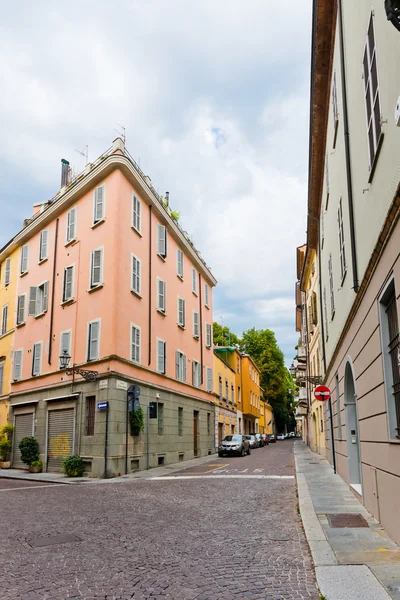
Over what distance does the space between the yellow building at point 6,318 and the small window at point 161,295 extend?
25.9 ft

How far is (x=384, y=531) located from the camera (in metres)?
7.00

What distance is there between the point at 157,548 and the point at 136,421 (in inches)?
549

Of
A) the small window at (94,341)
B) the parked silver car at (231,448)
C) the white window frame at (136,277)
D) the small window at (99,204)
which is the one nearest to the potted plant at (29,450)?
the small window at (94,341)

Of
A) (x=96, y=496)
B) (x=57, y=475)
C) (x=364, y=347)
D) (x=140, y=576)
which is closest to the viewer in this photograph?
(x=140, y=576)

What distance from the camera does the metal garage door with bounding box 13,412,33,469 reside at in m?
23.3

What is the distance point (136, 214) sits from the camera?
76.4 ft

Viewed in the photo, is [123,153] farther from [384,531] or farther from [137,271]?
[384,531]

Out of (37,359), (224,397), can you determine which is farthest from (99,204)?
(224,397)

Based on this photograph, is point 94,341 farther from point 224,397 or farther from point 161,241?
point 224,397

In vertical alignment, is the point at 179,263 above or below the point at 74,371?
above

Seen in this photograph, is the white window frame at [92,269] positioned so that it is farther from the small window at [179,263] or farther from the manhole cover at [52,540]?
the manhole cover at [52,540]

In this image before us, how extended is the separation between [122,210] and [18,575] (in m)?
17.7

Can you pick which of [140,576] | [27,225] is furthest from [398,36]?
[27,225]

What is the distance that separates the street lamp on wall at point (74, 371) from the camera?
1938cm
